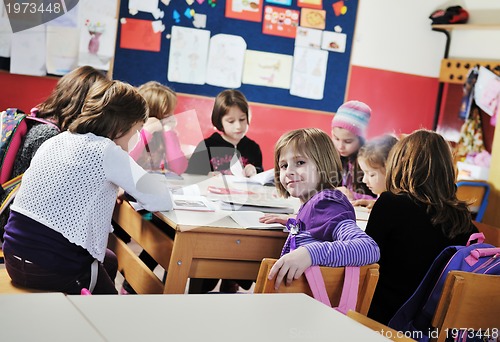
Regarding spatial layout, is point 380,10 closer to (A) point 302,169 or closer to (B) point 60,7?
(B) point 60,7

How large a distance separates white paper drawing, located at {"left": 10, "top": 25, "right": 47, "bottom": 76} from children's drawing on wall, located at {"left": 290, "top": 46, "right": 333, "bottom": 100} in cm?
180

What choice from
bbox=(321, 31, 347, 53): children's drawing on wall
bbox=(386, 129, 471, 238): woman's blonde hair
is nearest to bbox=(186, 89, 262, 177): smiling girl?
bbox=(386, 129, 471, 238): woman's blonde hair

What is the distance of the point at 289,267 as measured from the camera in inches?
60.7

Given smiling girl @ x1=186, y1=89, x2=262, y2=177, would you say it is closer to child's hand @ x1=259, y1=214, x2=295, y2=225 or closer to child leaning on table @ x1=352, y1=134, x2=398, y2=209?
child leaning on table @ x1=352, y1=134, x2=398, y2=209

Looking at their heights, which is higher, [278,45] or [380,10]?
[380,10]

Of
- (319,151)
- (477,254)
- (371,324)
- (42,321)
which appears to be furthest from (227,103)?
(42,321)

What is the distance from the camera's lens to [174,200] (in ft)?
7.73

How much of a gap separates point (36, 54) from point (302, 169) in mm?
2759

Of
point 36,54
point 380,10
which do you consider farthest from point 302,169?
point 380,10

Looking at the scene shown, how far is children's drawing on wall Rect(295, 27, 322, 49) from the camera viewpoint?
198 inches

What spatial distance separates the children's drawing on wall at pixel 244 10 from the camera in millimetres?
4816

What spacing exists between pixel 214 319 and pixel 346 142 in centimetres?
243

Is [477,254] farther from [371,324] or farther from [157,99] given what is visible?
[157,99]

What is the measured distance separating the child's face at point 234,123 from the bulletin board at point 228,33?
4.22 ft
